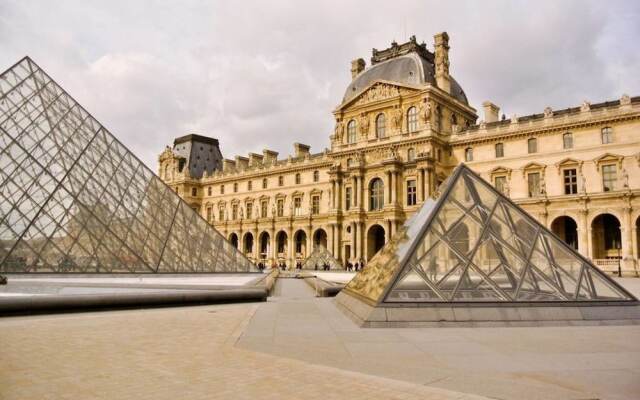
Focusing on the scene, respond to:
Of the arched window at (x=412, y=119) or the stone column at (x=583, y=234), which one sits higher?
the arched window at (x=412, y=119)

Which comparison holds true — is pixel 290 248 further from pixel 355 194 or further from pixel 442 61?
pixel 442 61

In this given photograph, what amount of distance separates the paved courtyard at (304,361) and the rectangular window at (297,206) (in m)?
45.4

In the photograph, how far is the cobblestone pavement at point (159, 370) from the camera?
15.0 ft

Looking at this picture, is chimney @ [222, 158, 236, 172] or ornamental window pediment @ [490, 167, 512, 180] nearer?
ornamental window pediment @ [490, 167, 512, 180]

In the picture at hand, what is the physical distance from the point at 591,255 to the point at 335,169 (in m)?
22.7

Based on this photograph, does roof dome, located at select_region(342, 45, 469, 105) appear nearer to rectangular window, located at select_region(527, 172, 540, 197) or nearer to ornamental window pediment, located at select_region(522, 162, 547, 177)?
ornamental window pediment, located at select_region(522, 162, 547, 177)

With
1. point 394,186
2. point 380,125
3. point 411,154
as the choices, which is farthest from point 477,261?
point 380,125

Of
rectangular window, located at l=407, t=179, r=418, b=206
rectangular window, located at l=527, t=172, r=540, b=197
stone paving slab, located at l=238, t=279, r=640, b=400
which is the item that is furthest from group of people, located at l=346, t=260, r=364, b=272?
stone paving slab, located at l=238, t=279, r=640, b=400

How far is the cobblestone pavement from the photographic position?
15.0ft

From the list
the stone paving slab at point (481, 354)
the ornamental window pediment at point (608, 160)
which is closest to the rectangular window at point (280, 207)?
the ornamental window pediment at point (608, 160)

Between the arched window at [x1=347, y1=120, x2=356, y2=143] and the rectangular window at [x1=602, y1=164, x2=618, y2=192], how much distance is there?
21089 millimetres

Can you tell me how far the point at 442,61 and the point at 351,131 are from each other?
34.1 ft

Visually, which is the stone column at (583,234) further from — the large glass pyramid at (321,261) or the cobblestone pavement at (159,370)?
the cobblestone pavement at (159,370)

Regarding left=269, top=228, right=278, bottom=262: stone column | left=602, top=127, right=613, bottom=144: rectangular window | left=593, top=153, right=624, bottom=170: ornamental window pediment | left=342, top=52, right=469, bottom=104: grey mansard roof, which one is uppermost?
left=342, top=52, right=469, bottom=104: grey mansard roof
